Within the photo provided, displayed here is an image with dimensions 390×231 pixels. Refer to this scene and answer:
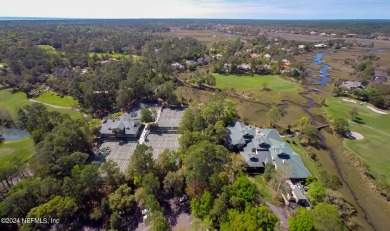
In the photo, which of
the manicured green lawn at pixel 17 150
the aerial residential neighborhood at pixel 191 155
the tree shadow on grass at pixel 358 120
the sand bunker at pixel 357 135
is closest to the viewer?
the aerial residential neighborhood at pixel 191 155

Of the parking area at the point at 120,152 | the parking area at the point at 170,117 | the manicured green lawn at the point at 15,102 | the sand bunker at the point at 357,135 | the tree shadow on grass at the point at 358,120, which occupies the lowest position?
the manicured green lawn at the point at 15,102

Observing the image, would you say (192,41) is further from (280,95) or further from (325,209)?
(325,209)

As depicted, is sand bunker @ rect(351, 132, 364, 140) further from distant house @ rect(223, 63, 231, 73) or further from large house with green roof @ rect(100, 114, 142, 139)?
distant house @ rect(223, 63, 231, 73)

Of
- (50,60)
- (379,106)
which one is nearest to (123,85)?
(50,60)

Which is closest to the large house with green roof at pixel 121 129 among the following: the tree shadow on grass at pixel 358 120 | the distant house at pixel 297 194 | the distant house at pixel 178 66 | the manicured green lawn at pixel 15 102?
the manicured green lawn at pixel 15 102

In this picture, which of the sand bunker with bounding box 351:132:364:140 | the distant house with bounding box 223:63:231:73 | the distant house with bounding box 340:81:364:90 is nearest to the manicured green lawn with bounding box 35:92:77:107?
the distant house with bounding box 223:63:231:73

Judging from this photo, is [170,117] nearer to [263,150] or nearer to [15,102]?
[263,150]

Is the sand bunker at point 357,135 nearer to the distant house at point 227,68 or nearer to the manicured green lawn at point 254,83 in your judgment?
the manicured green lawn at point 254,83
